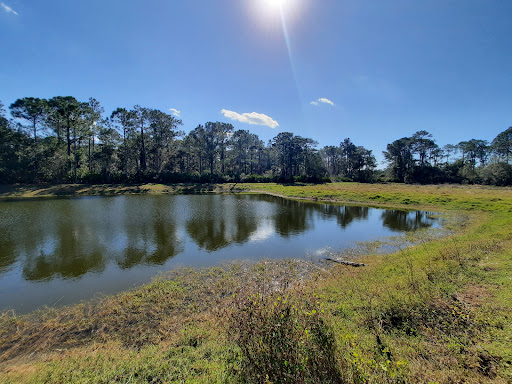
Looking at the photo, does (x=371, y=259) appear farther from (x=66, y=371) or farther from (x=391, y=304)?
(x=66, y=371)

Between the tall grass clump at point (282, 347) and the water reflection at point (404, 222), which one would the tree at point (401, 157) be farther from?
the tall grass clump at point (282, 347)

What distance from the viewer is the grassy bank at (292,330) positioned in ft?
11.4

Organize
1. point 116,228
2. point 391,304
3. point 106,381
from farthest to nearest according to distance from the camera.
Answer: point 116,228 < point 391,304 < point 106,381

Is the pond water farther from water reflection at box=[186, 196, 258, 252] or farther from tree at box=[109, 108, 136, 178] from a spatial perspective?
tree at box=[109, 108, 136, 178]

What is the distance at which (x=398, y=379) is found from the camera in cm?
321

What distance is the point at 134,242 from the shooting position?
15.0 m

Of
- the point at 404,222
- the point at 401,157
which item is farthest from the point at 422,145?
the point at 404,222

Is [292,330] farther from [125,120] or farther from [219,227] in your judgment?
[125,120]

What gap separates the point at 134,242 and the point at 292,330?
1451cm

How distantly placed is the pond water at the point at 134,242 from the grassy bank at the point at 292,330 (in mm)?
1898

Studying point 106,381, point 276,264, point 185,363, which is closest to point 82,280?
point 106,381

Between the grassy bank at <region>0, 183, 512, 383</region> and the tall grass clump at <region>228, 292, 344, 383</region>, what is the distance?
0.02 meters

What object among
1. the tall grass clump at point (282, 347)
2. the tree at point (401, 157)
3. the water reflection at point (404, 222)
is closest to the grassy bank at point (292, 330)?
the tall grass clump at point (282, 347)

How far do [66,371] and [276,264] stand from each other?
29.3 feet
